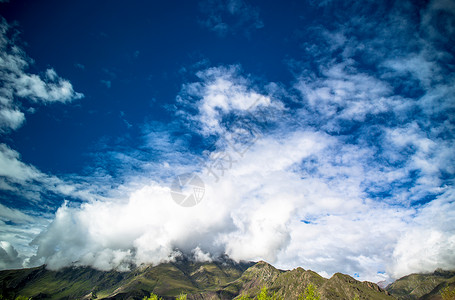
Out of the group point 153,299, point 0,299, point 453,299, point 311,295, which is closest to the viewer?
point 311,295

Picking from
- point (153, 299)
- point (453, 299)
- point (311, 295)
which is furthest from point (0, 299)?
point (453, 299)

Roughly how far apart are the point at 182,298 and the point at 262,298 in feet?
133

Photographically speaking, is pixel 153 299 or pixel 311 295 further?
pixel 153 299

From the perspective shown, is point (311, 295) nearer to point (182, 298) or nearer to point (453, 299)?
point (182, 298)

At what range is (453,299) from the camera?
5138 inches

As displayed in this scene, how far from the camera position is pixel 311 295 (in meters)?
56.7

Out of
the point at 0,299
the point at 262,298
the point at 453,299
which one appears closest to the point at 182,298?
the point at 262,298

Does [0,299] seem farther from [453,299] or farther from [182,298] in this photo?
[453,299]

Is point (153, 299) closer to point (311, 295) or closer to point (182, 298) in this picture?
point (182, 298)

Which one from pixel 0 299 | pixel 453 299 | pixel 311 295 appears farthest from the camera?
pixel 0 299

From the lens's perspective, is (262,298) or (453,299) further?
(453,299)

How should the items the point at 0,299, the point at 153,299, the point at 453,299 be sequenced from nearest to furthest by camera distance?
the point at 153,299, the point at 453,299, the point at 0,299

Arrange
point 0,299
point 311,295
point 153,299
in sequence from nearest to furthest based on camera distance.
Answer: point 311,295 → point 153,299 → point 0,299

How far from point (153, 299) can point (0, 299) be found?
141 meters
